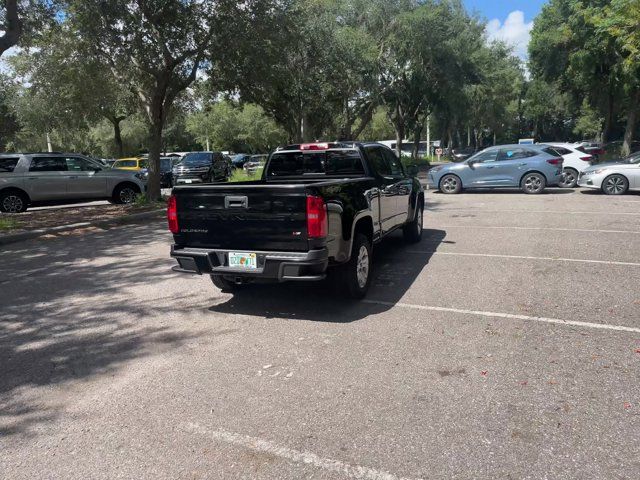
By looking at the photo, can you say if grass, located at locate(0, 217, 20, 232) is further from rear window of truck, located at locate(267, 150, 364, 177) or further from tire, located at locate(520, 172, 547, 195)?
tire, located at locate(520, 172, 547, 195)

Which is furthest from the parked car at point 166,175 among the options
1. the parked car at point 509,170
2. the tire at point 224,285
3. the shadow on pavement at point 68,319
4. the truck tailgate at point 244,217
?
the truck tailgate at point 244,217

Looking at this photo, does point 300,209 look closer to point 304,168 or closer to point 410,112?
point 304,168

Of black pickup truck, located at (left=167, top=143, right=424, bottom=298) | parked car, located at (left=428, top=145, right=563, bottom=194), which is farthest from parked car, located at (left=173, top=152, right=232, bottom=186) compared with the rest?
black pickup truck, located at (left=167, top=143, right=424, bottom=298)

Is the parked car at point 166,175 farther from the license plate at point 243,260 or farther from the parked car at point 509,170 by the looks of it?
the license plate at point 243,260

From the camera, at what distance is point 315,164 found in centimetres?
712

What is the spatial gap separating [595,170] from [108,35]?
46.3 feet

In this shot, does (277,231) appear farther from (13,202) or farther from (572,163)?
(572,163)

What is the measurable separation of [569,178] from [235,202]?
16008mm

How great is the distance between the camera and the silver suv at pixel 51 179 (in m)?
14.8

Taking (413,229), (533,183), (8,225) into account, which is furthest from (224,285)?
(533,183)

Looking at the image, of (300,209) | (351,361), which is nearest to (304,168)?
(300,209)

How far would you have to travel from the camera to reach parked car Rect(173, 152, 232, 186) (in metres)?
22.6

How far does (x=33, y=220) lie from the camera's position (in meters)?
12.8

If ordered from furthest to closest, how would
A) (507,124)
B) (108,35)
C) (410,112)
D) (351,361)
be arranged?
(507,124) → (410,112) → (108,35) → (351,361)
